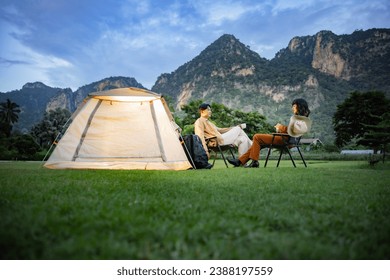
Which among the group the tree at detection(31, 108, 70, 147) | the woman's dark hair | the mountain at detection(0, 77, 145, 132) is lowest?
the tree at detection(31, 108, 70, 147)

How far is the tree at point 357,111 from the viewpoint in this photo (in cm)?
2880

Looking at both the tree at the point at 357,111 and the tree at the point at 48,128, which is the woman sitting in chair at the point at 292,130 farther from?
the tree at the point at 48,128

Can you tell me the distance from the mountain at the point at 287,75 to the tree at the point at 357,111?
36.7 feet

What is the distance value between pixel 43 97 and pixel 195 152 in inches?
3602

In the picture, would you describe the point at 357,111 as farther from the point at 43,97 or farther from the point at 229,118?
the point at 43,97

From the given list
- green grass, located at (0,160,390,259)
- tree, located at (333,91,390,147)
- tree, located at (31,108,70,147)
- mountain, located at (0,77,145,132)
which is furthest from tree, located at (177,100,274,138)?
mountain, located at (0,77,145,132)

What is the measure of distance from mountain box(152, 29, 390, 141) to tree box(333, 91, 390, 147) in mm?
11197

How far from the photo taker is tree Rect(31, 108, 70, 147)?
40.9m

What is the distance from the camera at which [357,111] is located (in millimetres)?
29141

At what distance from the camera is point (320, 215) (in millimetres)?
1743

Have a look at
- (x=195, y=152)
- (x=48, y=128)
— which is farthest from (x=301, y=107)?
(x=48, y=128)

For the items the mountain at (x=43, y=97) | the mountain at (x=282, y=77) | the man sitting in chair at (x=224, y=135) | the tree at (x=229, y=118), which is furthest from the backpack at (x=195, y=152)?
the mountain at (x=43, y=97)

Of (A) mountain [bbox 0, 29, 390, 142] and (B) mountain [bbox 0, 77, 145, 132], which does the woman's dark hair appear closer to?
(A) mountain [bbox 0, 29, 390, 142]
